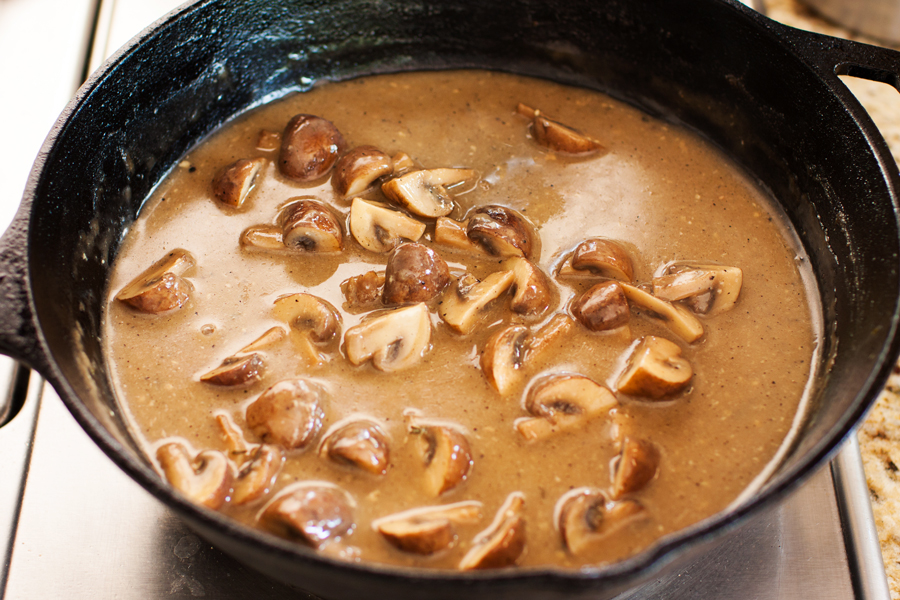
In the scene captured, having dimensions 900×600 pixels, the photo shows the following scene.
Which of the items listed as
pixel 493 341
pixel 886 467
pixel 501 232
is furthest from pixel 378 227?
pixel 886 467

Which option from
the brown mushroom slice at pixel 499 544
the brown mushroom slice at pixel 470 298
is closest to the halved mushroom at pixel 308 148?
the brown mushroom slice at pixel 470 298

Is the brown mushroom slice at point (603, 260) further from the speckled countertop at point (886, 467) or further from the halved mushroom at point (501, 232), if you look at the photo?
the speckled countertop at point (886, 467)

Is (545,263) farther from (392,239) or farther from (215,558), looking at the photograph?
(215,558)

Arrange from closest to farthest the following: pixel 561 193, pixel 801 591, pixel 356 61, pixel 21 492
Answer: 1. pixel 801 591
2. pixel 21 492
3. pixel 561 193
4. pixel 356 61

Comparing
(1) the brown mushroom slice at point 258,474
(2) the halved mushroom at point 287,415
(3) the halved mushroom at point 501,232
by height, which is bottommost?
(1) the brown mushroom slice at point 258,474

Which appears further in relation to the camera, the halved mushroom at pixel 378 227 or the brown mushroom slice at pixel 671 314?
the halved mushroom at pixel 378 227

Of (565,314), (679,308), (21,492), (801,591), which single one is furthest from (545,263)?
(21,492)
